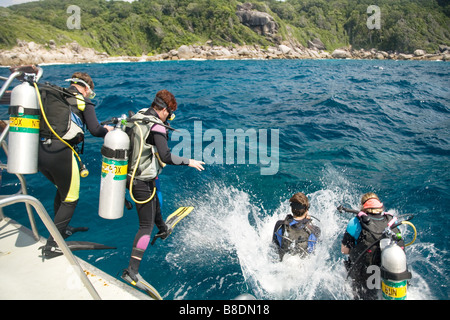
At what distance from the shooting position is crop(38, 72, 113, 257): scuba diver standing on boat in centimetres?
327

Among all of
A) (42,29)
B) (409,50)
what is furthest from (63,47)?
(409,50)

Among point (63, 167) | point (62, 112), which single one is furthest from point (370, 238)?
point (62, 112)

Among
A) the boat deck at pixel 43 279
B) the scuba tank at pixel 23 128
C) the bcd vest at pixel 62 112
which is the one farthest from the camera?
the bcd vest at pixel 62 112

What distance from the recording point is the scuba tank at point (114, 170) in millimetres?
3064

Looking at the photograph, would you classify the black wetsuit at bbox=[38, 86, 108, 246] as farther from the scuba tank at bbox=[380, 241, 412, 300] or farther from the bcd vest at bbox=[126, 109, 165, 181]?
the scuba tank at bbox=[380, 241, 412, 300]

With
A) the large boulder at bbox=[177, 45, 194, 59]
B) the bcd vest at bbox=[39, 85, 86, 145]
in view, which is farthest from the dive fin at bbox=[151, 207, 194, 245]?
the large boulder at bbox=[177, 45, 194, 59]

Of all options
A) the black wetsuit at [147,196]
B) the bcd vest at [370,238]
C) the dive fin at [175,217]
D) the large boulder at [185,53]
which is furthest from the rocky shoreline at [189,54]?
the bcd vest at [370,238]

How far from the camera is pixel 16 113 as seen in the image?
293 cm

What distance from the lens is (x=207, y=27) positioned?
11231cm

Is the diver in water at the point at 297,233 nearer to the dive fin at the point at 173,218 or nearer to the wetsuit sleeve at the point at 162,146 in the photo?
the dive fin at the point at 173,218

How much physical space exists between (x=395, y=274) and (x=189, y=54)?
A: 93.6m

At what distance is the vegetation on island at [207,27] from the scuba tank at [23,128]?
98782 millimetres

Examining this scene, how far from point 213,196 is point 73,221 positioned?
3.03 meters

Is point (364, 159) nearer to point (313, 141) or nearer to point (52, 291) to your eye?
point (313, 141)
